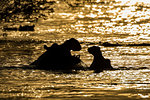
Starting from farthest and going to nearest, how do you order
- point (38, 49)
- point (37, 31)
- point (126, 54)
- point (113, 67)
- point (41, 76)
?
point (37, 31)
point (38, 49)
point (126, 54)
point (113, 67)
point (41, 76)

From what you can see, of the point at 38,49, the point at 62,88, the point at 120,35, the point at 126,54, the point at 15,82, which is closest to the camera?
the point at 62,88

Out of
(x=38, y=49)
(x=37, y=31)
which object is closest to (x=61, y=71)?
(x=38, y=49)

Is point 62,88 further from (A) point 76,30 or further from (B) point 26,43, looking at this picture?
(A) point 76,30

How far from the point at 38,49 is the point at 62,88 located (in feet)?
60.6

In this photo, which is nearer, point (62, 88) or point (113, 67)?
point (62, 88)

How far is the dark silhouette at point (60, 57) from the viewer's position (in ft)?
89.4

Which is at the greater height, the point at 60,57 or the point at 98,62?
the point at 60,57

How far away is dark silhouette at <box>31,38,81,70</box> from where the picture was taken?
2725 centimetres

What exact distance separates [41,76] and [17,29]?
36.4m

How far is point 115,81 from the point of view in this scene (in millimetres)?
24297

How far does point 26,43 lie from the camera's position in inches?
1842

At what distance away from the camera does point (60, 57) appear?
2756 cm

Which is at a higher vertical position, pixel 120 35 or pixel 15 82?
pixel 15 82

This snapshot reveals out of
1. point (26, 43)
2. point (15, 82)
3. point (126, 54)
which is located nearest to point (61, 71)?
point (15, 82)
